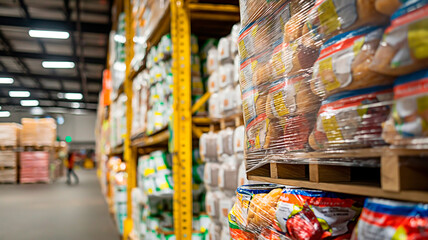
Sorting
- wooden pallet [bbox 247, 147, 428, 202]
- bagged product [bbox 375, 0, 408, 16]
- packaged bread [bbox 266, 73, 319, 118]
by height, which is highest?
bagged product [bbox 375, 0, 408, 16]

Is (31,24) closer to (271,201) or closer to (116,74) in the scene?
(116,74)

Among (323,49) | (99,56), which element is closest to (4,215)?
(323,49)

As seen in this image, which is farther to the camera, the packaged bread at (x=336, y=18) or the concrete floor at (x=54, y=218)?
the concrete floor at (x=54, y=218)

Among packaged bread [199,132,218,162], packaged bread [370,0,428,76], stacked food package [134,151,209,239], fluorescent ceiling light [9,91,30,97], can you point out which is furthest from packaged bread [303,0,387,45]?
fluorescent ceiling light [9,91,30,97]

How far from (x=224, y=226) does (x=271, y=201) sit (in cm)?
129

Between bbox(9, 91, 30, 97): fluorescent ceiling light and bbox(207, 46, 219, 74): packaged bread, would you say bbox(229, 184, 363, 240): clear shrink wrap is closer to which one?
bbox(207, 46, 219, 74): packaged bread

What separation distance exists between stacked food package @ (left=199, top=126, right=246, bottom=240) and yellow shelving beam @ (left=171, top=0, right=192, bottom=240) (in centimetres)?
16

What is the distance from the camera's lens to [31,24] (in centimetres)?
1387

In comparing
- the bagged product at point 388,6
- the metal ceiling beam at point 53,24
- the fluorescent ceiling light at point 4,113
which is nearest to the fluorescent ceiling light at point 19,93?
the fluorescent ceiling light at point 4,113

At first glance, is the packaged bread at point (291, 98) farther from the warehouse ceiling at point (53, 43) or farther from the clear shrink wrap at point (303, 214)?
the warehouse ceiling at point (53, 43)

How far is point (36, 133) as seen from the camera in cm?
1791

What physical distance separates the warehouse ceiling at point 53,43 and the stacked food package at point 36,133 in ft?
11.1

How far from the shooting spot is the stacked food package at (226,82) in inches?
107

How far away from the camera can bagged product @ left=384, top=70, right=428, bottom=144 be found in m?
0.93
